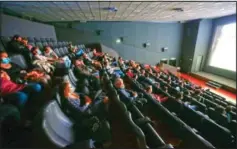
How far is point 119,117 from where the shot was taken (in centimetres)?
122

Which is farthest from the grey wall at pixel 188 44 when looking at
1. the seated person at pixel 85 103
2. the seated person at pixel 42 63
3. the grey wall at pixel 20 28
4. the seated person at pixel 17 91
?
the seated person at pixel 17 91

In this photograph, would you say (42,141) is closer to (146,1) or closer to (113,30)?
(146,1)

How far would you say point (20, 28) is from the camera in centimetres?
369

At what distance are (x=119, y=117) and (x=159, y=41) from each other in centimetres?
697

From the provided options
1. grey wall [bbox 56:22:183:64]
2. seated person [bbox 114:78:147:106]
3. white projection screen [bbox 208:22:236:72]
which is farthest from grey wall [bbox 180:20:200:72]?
seated person [bbox 114:78:147:106]

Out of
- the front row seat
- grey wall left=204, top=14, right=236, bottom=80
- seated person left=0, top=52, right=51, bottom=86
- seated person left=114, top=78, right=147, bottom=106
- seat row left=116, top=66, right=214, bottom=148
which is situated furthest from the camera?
grey wall left=204, top=14, right=236, bottom=80

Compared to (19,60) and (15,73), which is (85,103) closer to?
(15,73)

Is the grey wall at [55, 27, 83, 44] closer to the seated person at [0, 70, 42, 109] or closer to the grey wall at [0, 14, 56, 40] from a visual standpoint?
the grey wall at [0, 14, 56, 40]

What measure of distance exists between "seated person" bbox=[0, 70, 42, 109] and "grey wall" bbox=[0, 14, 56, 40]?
6.69 ft

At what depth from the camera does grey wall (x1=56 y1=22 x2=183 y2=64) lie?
7.01 metres

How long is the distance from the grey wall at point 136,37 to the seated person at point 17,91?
18.5ft

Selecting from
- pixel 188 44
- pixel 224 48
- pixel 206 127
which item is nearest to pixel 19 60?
pixel 206 127

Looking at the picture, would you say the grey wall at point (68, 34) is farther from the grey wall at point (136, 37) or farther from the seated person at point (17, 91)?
the seated person at point (17, 91)

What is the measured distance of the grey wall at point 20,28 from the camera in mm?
3243
